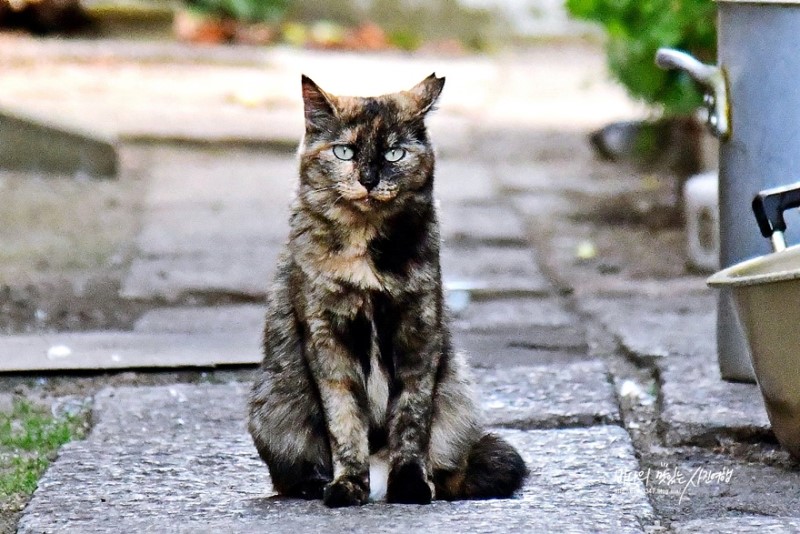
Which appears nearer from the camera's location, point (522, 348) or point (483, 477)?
point (483, 477)

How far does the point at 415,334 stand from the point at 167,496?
66 cm

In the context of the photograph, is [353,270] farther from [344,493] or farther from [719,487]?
[719,487]

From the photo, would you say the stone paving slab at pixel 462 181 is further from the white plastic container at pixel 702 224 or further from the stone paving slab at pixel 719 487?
the stone paving slab at pixel 719 487

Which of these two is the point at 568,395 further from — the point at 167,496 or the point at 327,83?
the point at 327,83

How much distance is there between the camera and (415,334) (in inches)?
104

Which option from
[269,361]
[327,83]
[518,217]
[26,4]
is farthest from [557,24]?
[269,361]

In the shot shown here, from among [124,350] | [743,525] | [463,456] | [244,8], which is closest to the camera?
[743,525]

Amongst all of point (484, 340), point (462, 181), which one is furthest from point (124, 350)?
point (462, 181)

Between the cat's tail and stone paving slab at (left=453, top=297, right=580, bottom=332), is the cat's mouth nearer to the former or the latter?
the cat's tail

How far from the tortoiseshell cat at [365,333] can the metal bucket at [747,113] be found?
960 mm

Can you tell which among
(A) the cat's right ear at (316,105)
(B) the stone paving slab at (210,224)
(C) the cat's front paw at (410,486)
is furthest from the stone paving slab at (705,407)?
(B) the stone paving slab at (210,224)

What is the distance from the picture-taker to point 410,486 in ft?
8.63

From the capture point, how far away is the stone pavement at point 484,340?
105 inches

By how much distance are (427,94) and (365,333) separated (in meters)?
0.54
